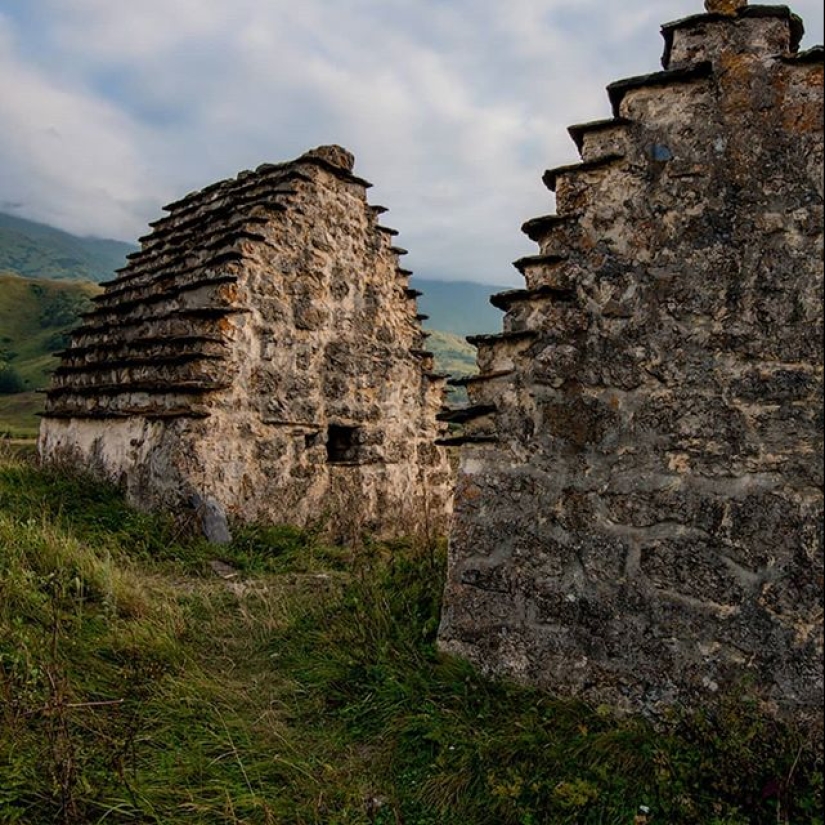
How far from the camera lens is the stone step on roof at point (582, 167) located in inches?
163

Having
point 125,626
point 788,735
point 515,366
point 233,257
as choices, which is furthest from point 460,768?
point 233,257

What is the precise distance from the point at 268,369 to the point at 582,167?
5.34 metres

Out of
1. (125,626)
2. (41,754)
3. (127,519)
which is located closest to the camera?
(41,754)

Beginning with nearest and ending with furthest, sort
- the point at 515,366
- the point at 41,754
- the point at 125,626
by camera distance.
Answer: the point at 41,754, the point at 515,366, the point at 125,626

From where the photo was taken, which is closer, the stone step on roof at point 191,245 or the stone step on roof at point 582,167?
the stone step on roof at point 582,167

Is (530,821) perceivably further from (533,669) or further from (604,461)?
(604,461)

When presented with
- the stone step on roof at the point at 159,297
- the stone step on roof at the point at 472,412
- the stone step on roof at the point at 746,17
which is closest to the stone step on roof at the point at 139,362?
the stone step on roof at the point at 159,297

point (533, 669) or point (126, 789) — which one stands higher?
point (533, 669)

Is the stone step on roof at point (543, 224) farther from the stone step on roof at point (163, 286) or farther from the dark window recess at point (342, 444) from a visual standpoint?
the dark window recess at point (342, 444)

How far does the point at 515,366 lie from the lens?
430 centimetres

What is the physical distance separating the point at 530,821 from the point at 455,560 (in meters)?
1.57

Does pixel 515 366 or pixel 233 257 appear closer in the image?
pixel 515 366

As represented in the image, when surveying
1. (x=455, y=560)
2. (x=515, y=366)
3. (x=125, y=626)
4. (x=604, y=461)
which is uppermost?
(x=515, y=366)

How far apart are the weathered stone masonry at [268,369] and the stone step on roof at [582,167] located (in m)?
4.78
